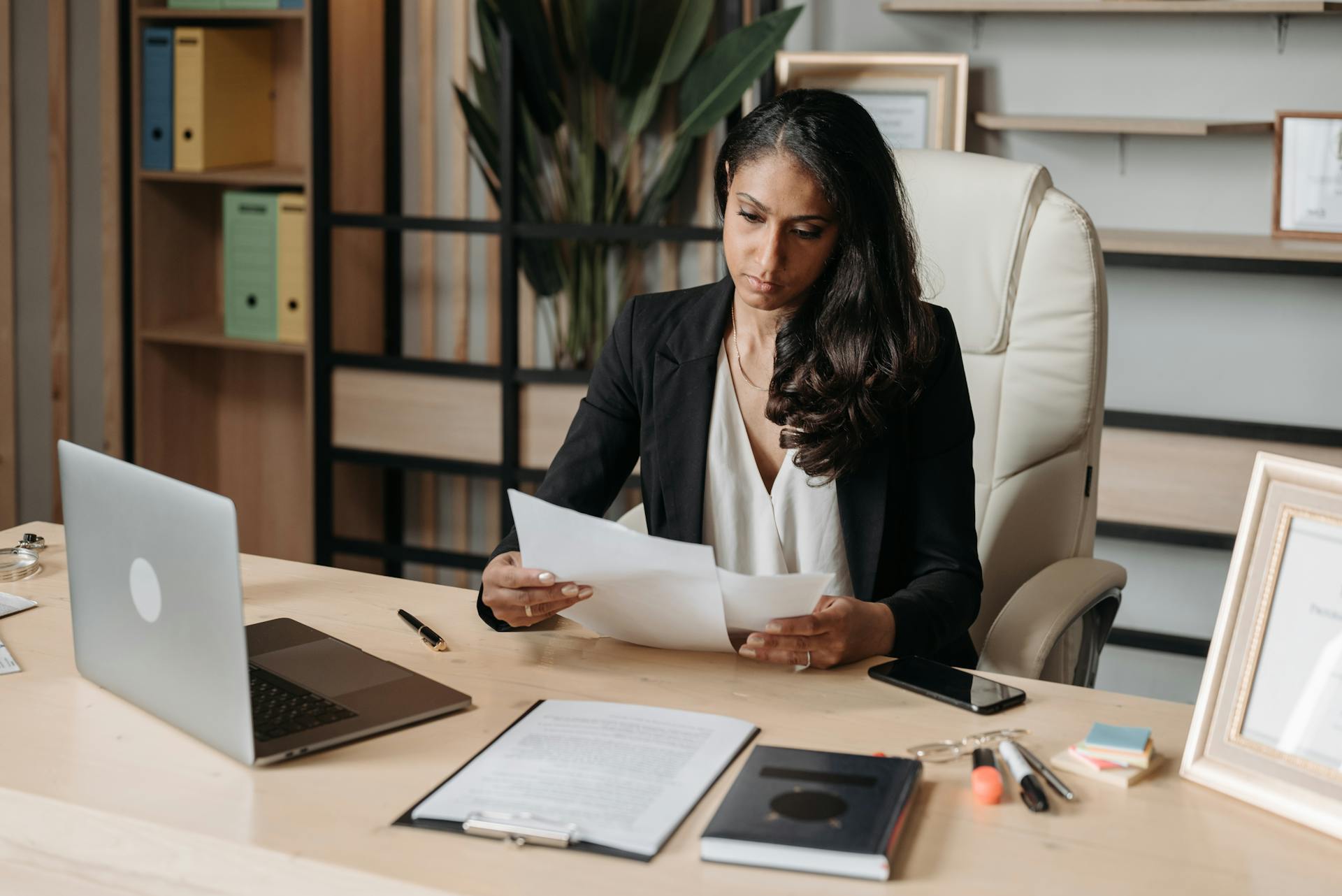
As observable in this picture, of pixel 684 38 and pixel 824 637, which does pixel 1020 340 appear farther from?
pixel 684 38

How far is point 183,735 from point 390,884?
0.33 meters

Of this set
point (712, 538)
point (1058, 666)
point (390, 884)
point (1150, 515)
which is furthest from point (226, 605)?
point (1150, 515)

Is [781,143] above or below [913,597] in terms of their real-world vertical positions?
above

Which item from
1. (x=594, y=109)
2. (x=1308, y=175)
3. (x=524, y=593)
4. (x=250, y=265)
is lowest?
(x=524, y=593)

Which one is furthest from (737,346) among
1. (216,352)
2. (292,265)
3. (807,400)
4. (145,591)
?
(216,352)

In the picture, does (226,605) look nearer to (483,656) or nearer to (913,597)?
(483,656)

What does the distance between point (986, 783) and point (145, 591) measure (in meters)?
0.73

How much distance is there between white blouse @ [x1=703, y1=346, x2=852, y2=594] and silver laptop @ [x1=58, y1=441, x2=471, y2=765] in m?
0.51

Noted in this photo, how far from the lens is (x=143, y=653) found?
1190mm

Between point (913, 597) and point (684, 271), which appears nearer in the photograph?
point (913, 597)

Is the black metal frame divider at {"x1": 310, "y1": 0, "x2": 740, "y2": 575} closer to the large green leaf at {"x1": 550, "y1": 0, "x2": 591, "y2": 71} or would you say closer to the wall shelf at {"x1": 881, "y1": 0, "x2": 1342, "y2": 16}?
the large green leaf at {"x1": 550, "y1": 0, "x2": 591, "y2": 71}

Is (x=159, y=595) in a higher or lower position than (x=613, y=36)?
lower

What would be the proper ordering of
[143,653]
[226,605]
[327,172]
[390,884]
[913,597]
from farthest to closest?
[327,172], [913,597], [143,653], [226,605], [390,884]

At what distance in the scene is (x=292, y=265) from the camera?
3164 mm
